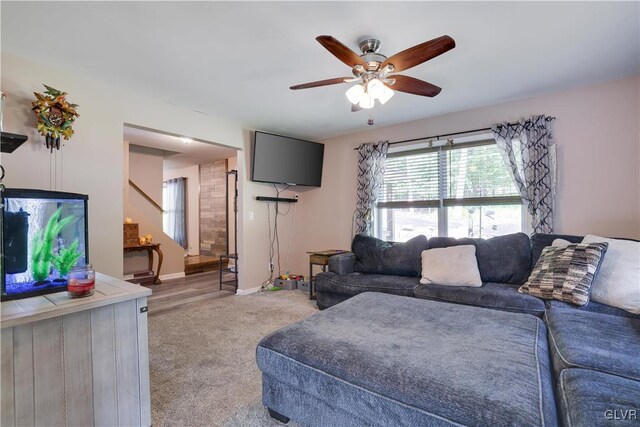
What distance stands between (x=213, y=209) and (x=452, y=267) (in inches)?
220

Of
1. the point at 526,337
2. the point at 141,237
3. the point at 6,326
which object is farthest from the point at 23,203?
the point at 141,237

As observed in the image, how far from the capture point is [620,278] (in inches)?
79.6

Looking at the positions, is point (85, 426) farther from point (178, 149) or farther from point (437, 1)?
point (178, 149)

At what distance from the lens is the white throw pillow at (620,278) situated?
6.37 feet

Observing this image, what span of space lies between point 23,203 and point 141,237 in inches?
163

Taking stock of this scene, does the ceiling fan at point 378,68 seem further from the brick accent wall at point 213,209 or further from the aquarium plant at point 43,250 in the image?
the brick accent wall at point 213,209

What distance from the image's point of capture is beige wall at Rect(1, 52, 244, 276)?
2295mm

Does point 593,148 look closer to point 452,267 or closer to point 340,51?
point 452,267

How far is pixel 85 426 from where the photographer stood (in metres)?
1.32

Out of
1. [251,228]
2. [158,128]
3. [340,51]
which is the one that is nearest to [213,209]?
[251,228]

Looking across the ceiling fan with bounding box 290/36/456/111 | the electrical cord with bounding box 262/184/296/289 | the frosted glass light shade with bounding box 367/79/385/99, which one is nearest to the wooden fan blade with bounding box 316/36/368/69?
the ceiling fan with bounding box 290/36/456/111

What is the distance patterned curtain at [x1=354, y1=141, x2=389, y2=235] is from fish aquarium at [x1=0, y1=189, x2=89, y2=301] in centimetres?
321

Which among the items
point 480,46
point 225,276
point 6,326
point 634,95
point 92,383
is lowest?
point 225,276

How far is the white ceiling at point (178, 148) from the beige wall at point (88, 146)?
1.20 m
